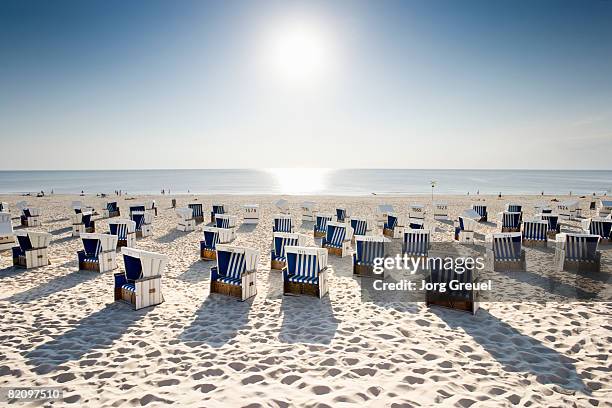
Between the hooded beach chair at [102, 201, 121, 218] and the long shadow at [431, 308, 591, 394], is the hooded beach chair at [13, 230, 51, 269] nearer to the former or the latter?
the long shadow at [431, 308, 591, 394]

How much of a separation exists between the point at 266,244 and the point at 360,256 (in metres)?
5.58

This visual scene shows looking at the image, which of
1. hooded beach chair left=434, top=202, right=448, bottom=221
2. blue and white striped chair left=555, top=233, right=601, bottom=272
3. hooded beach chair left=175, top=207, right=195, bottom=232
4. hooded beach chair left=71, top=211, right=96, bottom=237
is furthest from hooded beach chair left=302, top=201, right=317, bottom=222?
blue and white striped chair left=555, top=233, right=601, bottom=272

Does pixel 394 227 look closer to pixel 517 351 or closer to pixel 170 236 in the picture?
pixel 517 351

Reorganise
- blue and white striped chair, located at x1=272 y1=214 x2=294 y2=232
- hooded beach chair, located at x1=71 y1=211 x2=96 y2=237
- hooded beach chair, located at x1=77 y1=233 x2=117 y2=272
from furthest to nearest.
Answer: hooded beach chair, located at x1=71 y1=211 x2=96 y2=237, blue and white striped chair, located at x1=272 y1=214 x2=294 y2=232, hooded beach chair, located at x1=77 y1=233 x2=117 y2=272

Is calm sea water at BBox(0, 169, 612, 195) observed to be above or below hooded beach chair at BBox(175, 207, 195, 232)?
above

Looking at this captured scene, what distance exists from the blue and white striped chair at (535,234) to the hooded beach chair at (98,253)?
14.7m

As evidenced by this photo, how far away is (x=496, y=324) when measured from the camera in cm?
620

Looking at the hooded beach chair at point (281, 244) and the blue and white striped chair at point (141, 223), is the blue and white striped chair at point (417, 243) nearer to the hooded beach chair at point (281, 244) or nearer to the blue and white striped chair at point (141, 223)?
the hooded beach chair at point (281, 244)

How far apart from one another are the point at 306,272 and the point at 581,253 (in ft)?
26.4

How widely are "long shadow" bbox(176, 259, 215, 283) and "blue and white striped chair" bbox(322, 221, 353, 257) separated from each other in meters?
4.14

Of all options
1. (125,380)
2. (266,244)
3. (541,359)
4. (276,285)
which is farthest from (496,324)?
(266,244)

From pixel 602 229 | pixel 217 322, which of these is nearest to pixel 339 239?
pixel 217 322

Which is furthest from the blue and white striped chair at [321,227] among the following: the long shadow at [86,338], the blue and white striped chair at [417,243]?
the long shadow at [86,338]

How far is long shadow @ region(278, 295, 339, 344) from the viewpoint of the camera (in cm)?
573
